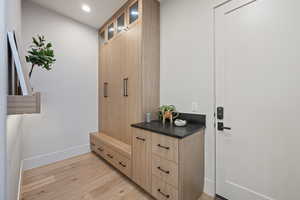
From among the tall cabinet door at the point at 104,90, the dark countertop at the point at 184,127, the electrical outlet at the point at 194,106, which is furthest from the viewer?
the tall cabinet door at the point at 104,90

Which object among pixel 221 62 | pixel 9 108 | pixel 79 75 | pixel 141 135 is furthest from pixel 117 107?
pixel 221 62

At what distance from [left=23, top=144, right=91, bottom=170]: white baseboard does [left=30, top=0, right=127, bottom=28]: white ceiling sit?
2.77 metres

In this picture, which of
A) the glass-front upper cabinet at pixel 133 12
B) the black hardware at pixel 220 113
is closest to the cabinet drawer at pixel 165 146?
the black hardware at pixel 220 113

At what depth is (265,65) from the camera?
1247 millimetres

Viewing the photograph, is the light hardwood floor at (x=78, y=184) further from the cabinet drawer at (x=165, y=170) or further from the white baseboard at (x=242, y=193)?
the cabinet drawer at (x=165, y=170)

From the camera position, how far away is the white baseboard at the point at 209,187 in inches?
62.8

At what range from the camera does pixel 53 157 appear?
2.42 metres

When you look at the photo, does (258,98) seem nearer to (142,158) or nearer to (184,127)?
(184,127)

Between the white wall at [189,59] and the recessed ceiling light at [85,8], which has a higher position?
the recessed ceiling light at [85,8]

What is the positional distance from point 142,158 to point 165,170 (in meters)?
0.36

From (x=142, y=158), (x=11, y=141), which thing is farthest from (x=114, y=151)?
(x=11, y=141)

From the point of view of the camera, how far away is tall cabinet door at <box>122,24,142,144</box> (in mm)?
1985

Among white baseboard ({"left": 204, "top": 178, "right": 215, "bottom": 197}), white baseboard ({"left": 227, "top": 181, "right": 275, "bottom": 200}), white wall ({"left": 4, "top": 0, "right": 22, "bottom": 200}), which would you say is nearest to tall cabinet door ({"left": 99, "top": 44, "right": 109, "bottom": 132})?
white wall ({"left": 4, "top": 0, "right": 22, "bottom": 200})

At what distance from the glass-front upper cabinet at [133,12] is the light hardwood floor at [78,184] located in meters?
2.59
